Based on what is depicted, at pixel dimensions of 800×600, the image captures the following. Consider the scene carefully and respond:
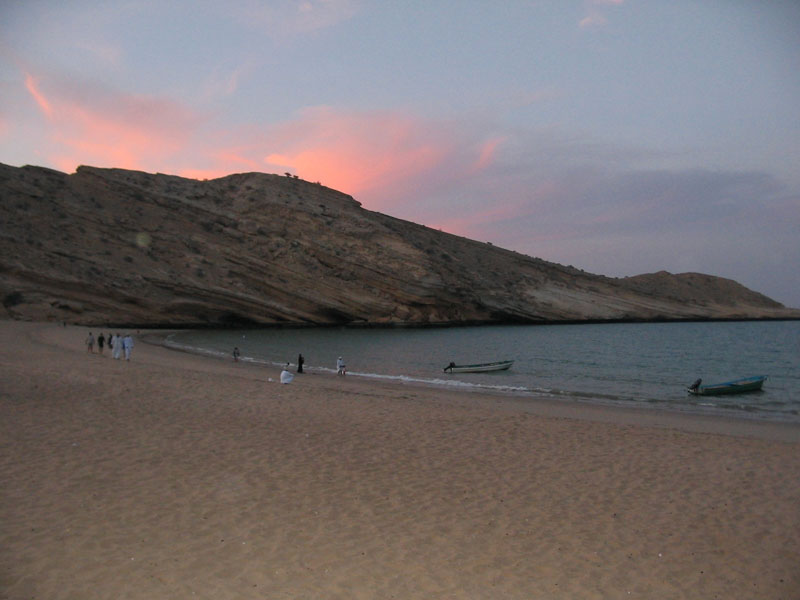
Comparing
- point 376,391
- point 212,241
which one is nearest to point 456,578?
point 376,391

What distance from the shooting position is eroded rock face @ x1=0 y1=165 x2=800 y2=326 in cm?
4450

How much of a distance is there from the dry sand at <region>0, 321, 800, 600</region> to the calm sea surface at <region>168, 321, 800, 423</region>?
30.6 ft

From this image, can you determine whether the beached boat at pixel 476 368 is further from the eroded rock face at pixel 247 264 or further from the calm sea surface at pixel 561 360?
the eroded rock face at pixel 247 264

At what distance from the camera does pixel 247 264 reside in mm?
55906

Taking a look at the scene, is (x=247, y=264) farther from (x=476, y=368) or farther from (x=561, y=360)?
(x=561, y=360)

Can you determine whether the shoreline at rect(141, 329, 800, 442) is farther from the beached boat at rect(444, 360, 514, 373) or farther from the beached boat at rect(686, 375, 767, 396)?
the beached boat at rect(444, 360, 514, 373)

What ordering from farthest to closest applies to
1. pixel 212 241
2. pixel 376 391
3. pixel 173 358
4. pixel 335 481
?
pixel 212 241
pixel 173 358
pixel 376 391
pixel 335 481

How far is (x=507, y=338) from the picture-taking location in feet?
174

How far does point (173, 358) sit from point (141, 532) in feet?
76.5

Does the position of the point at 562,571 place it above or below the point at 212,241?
below

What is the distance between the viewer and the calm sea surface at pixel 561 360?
2128 centimetres

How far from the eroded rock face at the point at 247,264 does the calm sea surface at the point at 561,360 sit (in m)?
4.74

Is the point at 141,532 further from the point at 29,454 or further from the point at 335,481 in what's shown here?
the point at 29,454

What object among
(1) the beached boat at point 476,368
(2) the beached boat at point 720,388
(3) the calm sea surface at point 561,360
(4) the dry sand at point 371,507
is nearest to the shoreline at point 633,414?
(3) the calm sea surface at point 561,360
